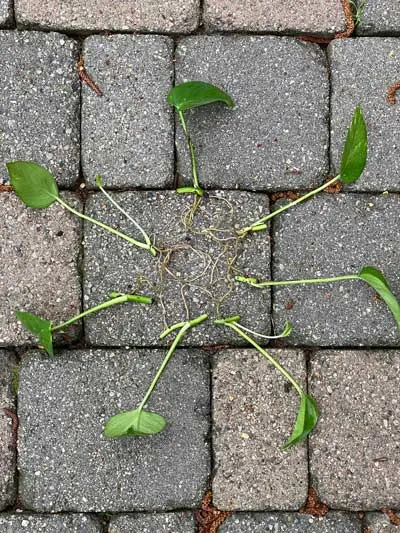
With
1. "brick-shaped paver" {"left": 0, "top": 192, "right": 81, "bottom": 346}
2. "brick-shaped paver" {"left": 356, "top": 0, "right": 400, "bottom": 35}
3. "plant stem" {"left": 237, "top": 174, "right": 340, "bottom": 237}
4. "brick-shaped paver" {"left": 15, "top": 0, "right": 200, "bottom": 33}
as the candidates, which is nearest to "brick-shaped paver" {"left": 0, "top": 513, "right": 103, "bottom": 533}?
"brick-shaped paver" {"left": 0, "top": 192, "right": 81, "bottom": 346}

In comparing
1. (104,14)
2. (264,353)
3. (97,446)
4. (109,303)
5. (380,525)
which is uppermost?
(104,14)

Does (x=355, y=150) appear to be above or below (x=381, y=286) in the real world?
above

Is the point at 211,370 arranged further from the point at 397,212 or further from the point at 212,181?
the point at 397,212

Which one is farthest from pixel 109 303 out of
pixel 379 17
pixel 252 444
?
pixel 379 17

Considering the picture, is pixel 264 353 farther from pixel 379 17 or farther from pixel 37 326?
pixel 379 17

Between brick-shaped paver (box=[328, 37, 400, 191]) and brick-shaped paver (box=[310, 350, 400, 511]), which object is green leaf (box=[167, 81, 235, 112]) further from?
brick-shaped paver (box=[310, 350, 400, 511])
